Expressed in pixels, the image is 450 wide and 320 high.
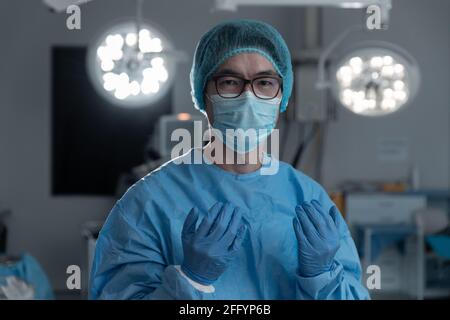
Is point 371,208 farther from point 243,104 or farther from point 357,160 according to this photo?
point 243,104

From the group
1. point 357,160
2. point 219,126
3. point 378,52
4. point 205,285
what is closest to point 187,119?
point 378,52

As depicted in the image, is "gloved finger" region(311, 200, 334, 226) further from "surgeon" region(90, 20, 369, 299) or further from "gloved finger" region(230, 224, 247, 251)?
"gloved finger" region(230, 224, 247, 251)

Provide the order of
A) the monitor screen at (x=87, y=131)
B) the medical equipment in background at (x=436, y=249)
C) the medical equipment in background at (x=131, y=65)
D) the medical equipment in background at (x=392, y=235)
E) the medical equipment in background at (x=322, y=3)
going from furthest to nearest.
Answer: the monitor screen at (x=87, y=131), the medical equipment in background at (x=392, y=235), the medical equipment in background at (x=436, y=249), the medical equipment in background at (x=131, y=65), the medical equipment in background at (x=322, y=3)

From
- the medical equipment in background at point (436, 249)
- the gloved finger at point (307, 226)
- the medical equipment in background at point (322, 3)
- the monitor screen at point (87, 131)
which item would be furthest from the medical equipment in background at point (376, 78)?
the monitor screen at point (87, 131)

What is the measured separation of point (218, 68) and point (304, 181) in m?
0.24

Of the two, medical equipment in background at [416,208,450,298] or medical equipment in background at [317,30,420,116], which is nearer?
medical equipment in background at [317,30,420,116]

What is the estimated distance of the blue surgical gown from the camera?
3.31 ft

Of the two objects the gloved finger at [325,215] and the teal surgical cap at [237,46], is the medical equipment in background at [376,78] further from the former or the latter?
the gloved finger at [325,215]

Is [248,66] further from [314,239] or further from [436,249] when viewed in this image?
[436,249]

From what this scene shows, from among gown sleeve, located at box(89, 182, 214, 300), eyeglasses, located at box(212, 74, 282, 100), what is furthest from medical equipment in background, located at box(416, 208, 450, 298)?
gown sleeve, located at box(89, 182, 214, 300)

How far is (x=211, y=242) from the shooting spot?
0.93 meters

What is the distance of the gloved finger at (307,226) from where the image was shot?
3.19 ft

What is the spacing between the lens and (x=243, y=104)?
1.10m
